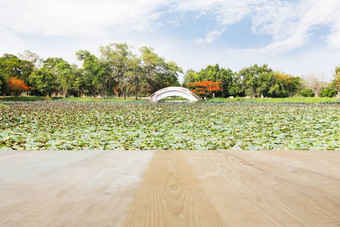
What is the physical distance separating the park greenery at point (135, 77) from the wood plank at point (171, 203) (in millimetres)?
26959

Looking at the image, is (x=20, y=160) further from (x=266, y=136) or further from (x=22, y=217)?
(x=266, y=136)

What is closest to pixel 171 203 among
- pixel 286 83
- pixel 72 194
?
pixel 72 194

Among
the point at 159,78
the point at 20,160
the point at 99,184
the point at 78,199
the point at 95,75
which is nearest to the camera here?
the point at 78,199

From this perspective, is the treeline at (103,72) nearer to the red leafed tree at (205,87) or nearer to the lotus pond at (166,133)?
the red leafed tree at (205,87)

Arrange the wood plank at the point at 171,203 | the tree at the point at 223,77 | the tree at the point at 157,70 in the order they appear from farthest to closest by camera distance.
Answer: the tree at the point at 223,77 < the tree at the point at 157,70 < the wood plank at the point at 171,203

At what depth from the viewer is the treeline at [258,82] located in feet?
107

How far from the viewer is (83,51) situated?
3269cm

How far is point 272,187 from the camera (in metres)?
1.07

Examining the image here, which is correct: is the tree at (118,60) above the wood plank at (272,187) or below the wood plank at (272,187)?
above

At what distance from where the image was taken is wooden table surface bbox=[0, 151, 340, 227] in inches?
29.0

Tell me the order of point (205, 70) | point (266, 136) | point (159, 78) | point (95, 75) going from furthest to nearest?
point (205, 70) < point (159, 78) < point (95, 75) < point (266, 136)

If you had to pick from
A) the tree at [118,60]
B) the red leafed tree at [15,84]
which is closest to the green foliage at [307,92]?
the tree at [118,60]

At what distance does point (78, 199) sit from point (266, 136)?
16.0 ft

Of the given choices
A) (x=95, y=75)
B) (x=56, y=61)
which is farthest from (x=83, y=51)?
(x=56, y=61)
